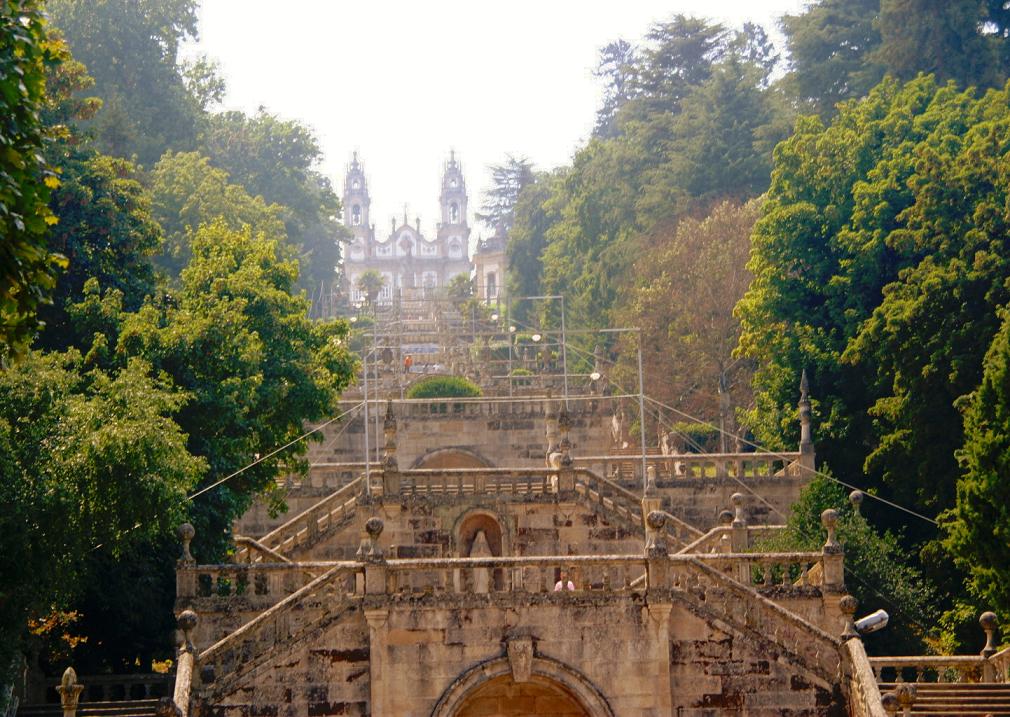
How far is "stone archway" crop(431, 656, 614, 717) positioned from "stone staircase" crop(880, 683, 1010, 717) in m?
4.97

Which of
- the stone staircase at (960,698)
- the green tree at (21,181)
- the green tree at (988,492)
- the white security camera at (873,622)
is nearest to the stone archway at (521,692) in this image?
the white security camera at (873,622)

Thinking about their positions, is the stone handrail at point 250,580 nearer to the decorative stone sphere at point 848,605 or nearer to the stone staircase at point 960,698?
the decorative stone sphere at point 848,605

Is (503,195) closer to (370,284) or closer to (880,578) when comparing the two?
(370,284)

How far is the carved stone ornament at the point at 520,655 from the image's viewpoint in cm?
3325

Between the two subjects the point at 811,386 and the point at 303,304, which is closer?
the point at 303,304

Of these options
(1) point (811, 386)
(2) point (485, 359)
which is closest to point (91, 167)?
(1) point (811, 386)

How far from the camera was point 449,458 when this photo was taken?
62625 millimetres

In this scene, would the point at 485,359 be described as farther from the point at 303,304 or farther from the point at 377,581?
the point at 377,581

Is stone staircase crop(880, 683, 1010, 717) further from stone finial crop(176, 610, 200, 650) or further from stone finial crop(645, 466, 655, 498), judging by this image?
stone finial crop(645, 466, 655, 498)

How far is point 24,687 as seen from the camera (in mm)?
36156

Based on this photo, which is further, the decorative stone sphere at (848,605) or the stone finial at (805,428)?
the stone finial at (805,428)

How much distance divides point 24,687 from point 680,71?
60910mm

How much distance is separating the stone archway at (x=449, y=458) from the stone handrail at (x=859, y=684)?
29567 millimetres

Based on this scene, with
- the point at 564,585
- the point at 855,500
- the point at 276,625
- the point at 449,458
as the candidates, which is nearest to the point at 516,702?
the point at 564,585
